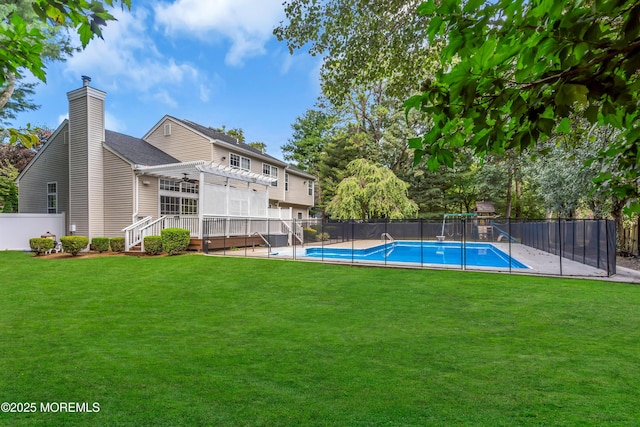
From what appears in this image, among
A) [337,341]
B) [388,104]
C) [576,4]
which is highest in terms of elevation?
[388,104]

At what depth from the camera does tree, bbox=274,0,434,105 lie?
5.92 m

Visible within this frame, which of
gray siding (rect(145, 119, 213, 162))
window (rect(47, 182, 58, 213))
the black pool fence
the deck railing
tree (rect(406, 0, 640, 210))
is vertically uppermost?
gray siding (rect(145, 119, 213, 162))

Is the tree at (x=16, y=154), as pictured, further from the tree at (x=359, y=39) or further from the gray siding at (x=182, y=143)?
the tree at (x=359, y=39)

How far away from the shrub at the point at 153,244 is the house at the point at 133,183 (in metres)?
1.36

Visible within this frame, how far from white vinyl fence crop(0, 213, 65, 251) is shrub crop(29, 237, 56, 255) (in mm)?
3108

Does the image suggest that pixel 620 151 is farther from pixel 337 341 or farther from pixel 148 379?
pixel 148 379

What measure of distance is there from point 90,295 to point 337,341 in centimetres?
568

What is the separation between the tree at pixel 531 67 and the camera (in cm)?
120

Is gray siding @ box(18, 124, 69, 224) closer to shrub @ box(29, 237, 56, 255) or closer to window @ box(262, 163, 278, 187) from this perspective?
shrub @ box(29, 237, 56, 255)

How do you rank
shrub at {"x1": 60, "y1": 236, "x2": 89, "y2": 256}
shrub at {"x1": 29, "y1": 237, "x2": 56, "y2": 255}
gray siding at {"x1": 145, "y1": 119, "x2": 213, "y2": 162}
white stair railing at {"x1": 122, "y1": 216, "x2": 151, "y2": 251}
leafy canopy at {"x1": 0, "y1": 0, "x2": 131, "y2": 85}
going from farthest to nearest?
1. gray siding at {"x1": 145, "y1": 119, "x2": 213, "y2": 162}
2. white stair railing at {"x1": 122, "y1": 216, "x2": 151, "y2": 251}
3. shrub at {"x1": 29, "y1": 237, "x2": 56, "y2": 255}
4. shrub at {"x1": 60, "y1": 236, "x2": 89, "y2": 256}
5. leafy canopy at {"x1": 0, "y1": 0, "x2": 131, "y2": 85}

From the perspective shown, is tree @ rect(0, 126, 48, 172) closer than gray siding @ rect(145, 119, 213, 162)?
No

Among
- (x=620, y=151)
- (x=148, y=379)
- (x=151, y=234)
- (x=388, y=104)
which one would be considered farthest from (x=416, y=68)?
(x=388, y=104)

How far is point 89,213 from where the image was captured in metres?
15.5

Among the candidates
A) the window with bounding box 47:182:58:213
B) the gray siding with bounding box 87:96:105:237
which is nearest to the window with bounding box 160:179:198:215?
the gray siding with bounding box 87:96:105:237
